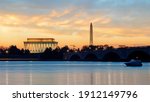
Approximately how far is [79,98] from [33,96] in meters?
2.35

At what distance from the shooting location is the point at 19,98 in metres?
22.9

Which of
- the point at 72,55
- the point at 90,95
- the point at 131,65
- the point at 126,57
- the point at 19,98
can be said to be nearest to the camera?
the point at 19,98

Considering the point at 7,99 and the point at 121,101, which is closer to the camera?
the point at 121,101

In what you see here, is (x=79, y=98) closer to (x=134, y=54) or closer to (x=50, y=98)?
(x=50, y=98)

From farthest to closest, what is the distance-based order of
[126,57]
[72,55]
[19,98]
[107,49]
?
[72,55] → [107,49] → [126,57] → [19,98]

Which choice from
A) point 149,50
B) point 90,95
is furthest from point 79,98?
point 149,50

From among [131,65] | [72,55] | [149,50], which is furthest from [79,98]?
[72,55]

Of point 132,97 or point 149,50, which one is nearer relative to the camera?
point 132,97

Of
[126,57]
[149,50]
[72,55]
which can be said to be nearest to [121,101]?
[149,50]

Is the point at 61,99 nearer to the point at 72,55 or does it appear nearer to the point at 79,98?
the point at 79,98

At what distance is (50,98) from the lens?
23.5m

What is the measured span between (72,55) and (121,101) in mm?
119851

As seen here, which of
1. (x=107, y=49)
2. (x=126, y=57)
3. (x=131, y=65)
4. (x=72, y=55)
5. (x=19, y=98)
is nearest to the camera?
(x=19, y=98)

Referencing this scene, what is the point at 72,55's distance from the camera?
5635 inches
